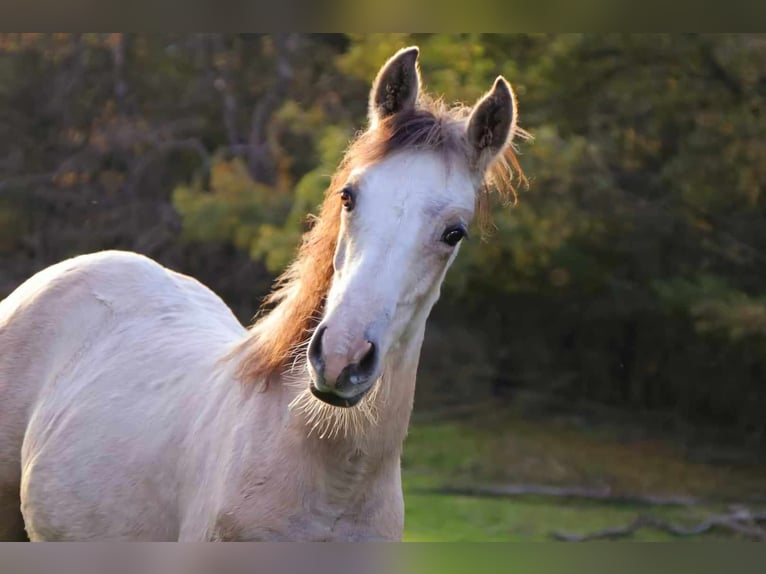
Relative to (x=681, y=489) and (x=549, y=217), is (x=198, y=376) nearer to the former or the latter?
(x=549, y=217)

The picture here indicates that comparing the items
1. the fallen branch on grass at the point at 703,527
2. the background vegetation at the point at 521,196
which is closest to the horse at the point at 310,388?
the background vegetation at the point at 521,196

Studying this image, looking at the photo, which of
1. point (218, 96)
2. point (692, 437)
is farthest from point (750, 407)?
point (218, 96)

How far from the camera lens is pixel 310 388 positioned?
2479 millimetres

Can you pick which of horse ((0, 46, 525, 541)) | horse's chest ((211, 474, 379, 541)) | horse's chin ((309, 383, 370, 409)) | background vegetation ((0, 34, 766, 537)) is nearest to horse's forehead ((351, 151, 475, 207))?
horse ((0, 46, 525, 541))

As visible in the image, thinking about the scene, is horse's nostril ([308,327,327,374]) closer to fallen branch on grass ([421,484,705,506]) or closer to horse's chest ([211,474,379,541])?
horse's chest ([211,474,379,541])

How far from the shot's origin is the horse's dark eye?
8.57 feet

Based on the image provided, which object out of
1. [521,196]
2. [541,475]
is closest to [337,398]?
[521,196]

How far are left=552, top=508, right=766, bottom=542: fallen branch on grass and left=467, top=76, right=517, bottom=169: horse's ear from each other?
19.1 feet

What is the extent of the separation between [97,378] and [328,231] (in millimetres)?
1120

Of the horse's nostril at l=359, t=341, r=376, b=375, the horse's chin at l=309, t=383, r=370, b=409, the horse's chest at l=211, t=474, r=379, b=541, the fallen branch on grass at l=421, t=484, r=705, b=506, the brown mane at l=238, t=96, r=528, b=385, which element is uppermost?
the brown mane at l=238, t=96, r=528, b=385

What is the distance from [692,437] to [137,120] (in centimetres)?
750

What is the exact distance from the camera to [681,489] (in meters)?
9.84

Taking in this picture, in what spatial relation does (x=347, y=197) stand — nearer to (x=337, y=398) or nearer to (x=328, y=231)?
(x=328, y=231)

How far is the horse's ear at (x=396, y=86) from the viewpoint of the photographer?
9.22 feet
